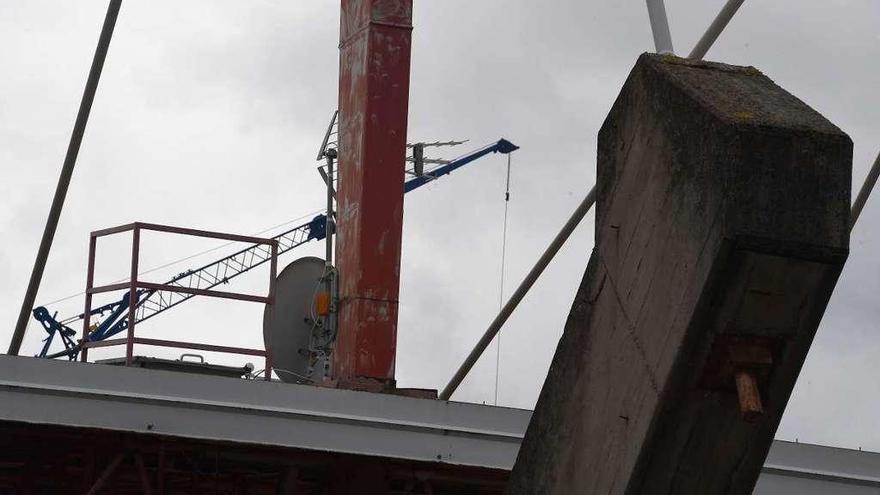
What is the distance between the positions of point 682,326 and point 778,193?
0.52m

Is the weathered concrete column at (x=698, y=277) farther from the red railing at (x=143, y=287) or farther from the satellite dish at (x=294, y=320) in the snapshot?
the satellite dish at (x=294, y=320)

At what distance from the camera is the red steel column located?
37.7 feet

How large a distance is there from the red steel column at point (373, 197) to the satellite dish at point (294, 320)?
0.48 metres

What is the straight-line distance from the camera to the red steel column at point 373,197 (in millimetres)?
11477

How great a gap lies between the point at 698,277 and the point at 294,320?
26.3 feet

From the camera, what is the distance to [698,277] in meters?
4.64

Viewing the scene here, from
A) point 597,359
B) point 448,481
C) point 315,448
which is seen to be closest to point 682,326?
point 597,359

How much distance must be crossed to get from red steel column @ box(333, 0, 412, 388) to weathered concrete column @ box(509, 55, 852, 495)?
5892mm

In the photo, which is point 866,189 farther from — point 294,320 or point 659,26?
point 659,26

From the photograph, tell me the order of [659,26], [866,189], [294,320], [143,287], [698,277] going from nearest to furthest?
[698,277]
[659,26]
[143,287]
[866,189]
[294,320]

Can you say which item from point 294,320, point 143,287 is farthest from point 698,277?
point 294,320

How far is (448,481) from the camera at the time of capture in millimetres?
10352

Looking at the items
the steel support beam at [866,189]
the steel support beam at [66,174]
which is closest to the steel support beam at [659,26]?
the steel support beam at [66,174]

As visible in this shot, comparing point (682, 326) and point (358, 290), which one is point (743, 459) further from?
point (358, 290)
